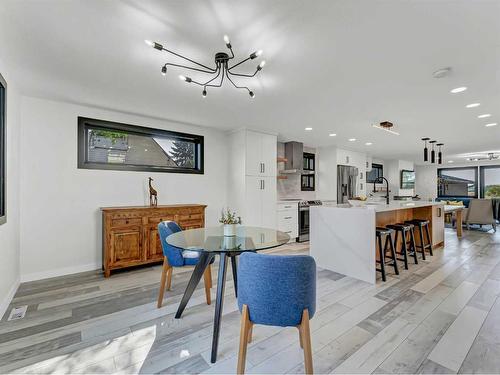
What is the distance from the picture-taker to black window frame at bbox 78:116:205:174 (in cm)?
355

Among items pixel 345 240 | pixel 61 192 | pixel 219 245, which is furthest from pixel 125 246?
pixel 345 240

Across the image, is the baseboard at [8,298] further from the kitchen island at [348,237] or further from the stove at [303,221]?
the stove at [303,221]

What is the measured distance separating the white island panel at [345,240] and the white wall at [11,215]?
365 cm

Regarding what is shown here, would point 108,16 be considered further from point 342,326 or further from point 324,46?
point 342,326

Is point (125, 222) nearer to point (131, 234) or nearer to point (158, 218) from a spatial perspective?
point (131, 234)

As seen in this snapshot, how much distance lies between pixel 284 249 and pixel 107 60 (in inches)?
158

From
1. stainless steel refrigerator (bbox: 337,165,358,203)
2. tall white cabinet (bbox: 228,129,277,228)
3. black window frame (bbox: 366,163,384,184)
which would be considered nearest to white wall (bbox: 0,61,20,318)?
tall white cabinet (bbox: 228,129,277,228)

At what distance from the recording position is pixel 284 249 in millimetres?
4801

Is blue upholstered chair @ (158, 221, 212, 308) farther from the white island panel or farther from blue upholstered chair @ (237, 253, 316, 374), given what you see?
the white island panel

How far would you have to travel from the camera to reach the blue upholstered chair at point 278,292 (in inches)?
53.8

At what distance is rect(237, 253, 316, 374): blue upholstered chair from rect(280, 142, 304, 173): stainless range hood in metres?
4.68

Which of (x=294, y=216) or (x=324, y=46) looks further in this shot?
(x=294, y=216)

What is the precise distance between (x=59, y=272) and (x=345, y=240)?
3938mm

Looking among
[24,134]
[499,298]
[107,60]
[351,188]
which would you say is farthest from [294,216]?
[24,134]
